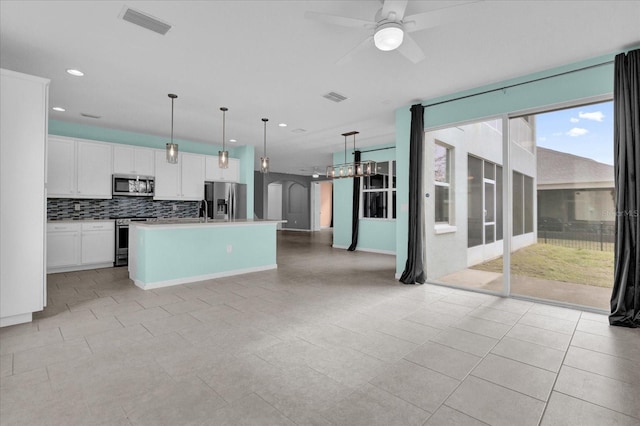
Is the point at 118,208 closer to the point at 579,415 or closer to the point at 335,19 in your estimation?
the point at 335,19

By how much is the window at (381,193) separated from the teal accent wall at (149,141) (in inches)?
121

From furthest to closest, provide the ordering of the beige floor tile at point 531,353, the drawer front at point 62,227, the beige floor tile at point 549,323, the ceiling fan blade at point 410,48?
the drawer front at point 62,227, the beige floor tile at point 549,323, the ceiling fan blade at point 410,48, the beige floor tile at point 531,353

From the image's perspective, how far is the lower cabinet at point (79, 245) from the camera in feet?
→ 17.6

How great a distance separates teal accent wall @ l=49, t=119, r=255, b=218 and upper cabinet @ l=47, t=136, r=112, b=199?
1.70 ft

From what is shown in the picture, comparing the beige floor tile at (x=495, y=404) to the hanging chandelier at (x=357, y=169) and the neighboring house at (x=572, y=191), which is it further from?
the hanging chandelier at (x=357, y=169)

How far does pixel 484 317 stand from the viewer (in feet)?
10.8

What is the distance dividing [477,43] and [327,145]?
17.1 feet

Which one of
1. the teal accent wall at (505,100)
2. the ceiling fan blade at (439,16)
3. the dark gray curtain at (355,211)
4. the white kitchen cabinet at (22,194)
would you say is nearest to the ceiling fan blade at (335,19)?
the ceiling fan blade at (439,16)

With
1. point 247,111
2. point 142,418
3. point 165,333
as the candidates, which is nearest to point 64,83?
point 247,111

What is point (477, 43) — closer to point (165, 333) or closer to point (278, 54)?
point (278, 54)

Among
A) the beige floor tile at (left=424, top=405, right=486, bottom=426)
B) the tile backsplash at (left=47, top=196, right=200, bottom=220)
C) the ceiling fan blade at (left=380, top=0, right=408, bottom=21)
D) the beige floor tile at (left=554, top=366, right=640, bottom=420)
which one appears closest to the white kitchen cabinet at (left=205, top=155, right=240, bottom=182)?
the tile backsplash at (left=47, top=196, right=200, bottom=220)

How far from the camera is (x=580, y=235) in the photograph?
12.0 ft

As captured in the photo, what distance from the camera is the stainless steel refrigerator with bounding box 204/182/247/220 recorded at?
744 cm

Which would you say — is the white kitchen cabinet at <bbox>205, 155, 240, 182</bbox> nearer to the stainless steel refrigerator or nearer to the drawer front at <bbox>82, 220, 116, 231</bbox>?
the stainless steel refrigerator
